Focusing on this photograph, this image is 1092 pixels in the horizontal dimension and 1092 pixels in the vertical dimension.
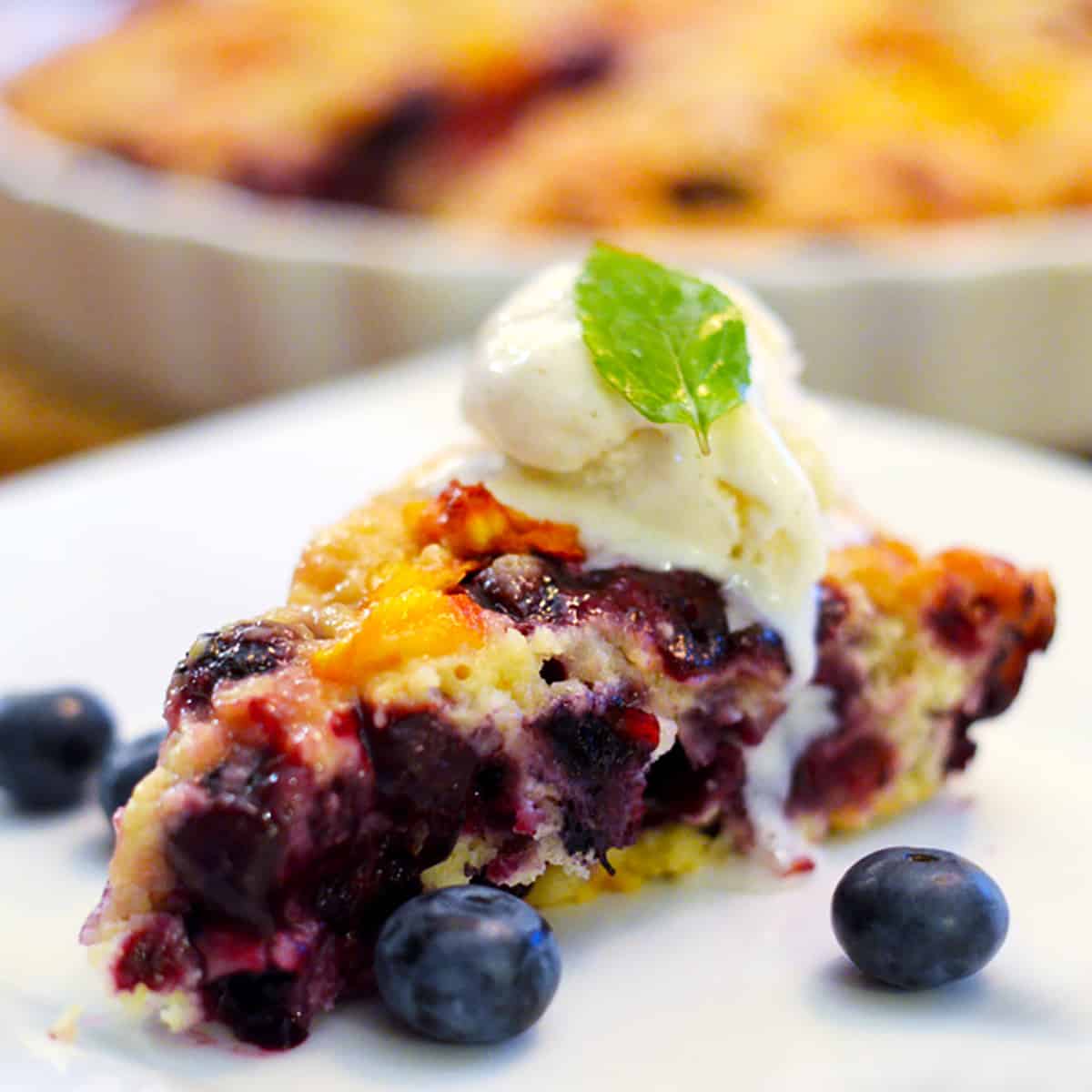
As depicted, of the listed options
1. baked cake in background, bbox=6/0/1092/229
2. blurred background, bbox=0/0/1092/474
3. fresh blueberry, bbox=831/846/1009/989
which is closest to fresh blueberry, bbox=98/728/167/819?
fresh blueberry, bbox=831/846/1009/989

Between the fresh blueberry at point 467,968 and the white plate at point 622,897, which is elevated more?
the fresh blueberry at point 467,968

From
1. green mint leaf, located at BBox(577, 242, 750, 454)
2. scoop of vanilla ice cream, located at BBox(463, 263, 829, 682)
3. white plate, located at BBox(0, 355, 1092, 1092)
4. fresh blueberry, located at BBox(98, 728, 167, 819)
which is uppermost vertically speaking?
green mint leaf, located at BBox(577, 242, 750, 454)

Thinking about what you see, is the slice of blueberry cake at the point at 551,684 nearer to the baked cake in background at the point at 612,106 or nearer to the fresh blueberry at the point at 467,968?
the fresh blueberry at the point at 467,968

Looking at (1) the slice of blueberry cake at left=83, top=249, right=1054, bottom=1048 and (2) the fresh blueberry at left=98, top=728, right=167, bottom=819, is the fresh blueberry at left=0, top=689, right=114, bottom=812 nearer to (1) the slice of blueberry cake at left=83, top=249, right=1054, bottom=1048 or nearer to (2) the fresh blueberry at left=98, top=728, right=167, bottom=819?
(2) the fresh blueberry at left=98, top=728, right=167, bottom=819

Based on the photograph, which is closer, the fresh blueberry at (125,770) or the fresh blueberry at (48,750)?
the fresh blueberry at (125,770)

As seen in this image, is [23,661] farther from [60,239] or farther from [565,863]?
[60,239]

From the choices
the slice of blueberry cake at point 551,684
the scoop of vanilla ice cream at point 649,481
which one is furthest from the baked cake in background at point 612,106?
the scoop of vanilla ice cream at point 649,481

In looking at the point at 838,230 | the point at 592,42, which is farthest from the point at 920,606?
the point at 592,42
